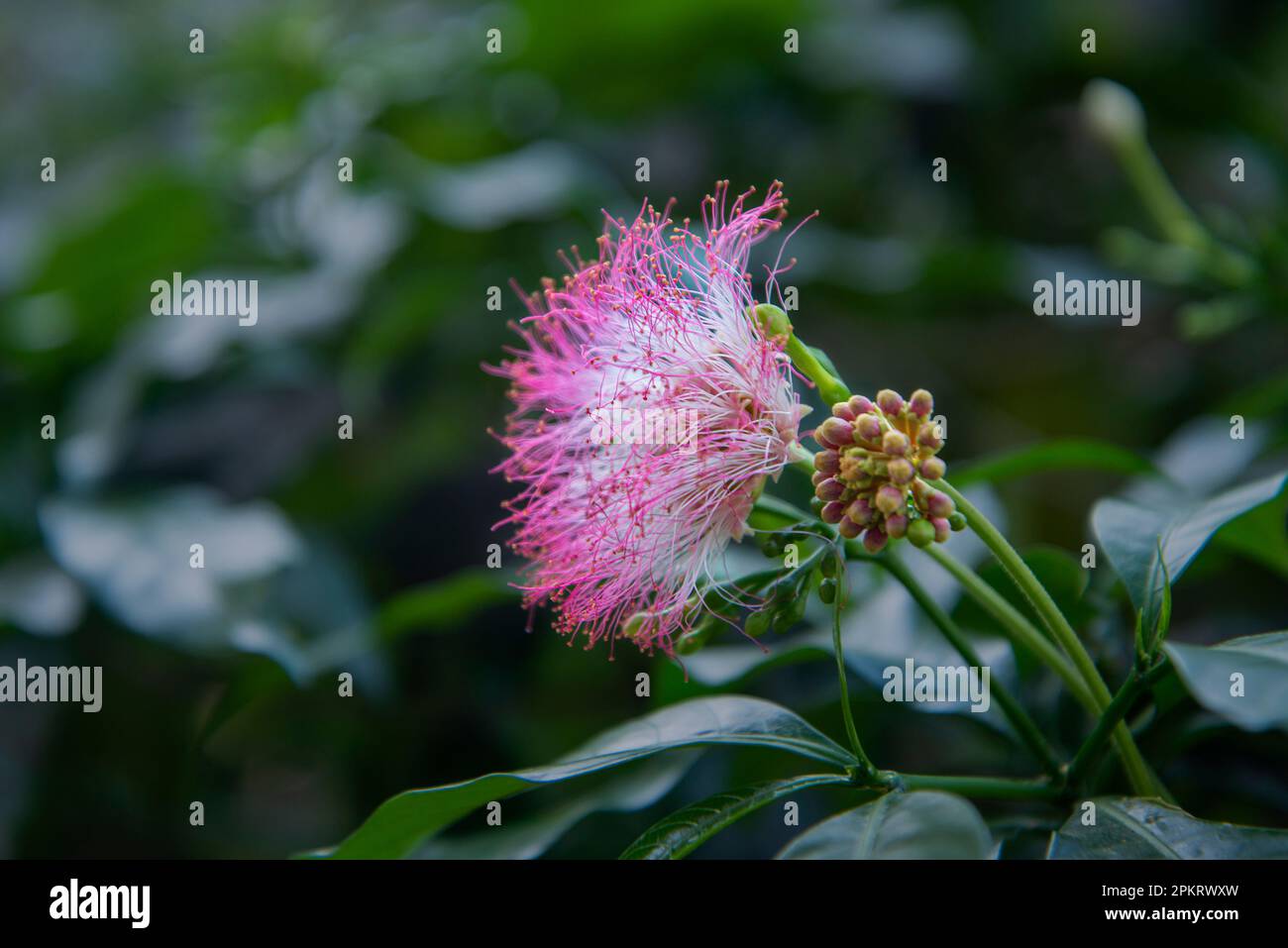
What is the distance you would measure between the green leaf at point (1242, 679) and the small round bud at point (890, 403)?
236mm

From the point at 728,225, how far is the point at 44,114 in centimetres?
265

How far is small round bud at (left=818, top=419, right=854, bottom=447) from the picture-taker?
71cm

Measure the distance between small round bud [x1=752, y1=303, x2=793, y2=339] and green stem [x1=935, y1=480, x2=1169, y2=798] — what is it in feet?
0.53

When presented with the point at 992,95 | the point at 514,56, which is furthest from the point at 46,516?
the point at 992,95

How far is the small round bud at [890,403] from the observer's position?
0.73 metres

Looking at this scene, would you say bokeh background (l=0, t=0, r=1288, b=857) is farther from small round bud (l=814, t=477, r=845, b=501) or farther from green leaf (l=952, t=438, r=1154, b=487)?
small round bud (l=814, t=477, r=845, b=501)

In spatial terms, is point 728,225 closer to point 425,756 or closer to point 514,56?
point 425,756
